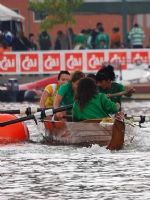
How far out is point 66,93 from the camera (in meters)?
25.6

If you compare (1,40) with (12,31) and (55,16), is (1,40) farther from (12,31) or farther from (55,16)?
(55,16)

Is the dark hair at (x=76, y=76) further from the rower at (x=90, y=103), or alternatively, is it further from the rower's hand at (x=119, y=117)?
the rower's hand at (x=119, y=117)

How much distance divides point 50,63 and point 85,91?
2236 cm

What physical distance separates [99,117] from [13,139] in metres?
2.75

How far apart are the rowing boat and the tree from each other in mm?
39343

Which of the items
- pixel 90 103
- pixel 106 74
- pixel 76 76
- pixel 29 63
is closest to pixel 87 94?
pixel 90 103

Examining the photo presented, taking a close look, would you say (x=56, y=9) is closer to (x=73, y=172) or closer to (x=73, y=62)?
(x=73, y=62)

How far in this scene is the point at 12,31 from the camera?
52.8 m

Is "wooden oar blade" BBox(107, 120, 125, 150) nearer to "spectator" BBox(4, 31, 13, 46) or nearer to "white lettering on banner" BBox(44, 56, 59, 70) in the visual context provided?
"white lettering on banner" BBox(44, 56, 59, 70)

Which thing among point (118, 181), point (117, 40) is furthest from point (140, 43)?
point (118, 181)

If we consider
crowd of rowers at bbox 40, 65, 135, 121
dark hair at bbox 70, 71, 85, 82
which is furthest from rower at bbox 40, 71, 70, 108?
dark hair at bbox 70, 71, 85, 82

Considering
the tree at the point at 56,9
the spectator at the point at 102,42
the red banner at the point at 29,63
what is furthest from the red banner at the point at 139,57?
the tree at the point at 56,9

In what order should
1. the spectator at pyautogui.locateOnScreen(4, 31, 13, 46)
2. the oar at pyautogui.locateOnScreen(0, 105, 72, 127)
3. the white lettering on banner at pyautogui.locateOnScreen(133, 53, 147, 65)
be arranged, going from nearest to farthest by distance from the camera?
the oar at pyautogui.locateOnScreen(0, 105, 72, 127)
the white lettering on banner at pyautogui.locateOnScreen(133, 53, 147, 65)
the spectator at pyautogui.locateOnScreen(4, 31, 13, 46)

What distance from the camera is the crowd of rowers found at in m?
23.5
